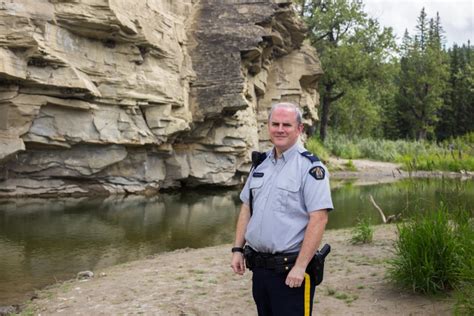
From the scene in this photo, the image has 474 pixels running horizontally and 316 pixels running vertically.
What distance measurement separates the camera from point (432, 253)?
478 centimetres

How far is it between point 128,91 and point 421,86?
1458 inches

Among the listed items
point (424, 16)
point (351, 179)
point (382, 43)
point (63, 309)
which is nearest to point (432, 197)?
point (63, 309)

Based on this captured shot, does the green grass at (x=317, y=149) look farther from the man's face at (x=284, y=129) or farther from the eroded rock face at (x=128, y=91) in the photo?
the man's face at (x=284, y=129)

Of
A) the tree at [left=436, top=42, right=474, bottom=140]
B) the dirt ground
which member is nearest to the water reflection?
the dirt ground

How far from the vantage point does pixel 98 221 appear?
1341cm

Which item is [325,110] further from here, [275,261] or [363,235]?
[275,261]

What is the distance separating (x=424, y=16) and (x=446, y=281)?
65522 millimetres

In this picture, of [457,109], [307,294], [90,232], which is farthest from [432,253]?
[457,109]

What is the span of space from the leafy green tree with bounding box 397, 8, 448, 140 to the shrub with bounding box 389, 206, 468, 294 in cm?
4484

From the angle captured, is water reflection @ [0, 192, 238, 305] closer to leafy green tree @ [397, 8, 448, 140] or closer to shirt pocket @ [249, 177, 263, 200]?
shirt pocket @ [249, 177, 263, 200]

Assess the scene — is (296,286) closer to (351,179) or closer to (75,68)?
(75,68)

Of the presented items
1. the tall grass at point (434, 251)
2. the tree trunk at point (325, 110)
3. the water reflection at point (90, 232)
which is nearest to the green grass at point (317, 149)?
the tree trunk at point (325, 110)

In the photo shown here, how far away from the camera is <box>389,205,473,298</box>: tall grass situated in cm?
470

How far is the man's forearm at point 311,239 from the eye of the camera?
297cm
